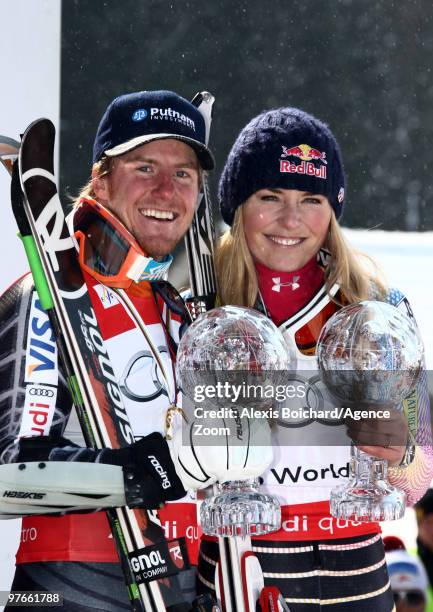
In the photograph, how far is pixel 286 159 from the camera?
92.3 inches

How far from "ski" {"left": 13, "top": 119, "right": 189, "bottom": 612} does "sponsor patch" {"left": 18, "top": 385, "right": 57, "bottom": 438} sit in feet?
0.16

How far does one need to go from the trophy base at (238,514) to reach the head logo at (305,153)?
2.74 ft

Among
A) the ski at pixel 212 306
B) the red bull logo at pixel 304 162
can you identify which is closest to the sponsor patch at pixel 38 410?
the ski at pixel 212 306

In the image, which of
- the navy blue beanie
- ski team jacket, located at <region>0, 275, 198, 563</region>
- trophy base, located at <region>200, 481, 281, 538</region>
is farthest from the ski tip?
trophy base, located at <region>200, 481, 281, 538</region>

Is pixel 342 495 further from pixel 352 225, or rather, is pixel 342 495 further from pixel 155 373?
pixel 352 225

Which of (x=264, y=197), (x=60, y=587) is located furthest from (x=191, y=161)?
(x=60, y=587)

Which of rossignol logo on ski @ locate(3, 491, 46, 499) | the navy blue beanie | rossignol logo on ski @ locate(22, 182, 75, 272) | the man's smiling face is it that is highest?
the navy blue beanie

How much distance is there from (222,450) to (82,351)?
0.44 m

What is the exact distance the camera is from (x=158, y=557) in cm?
205

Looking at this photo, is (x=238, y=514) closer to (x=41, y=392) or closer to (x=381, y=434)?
(x=381, y=434)

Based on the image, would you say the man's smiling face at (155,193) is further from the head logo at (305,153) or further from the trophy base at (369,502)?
the trophy base at (369,502)

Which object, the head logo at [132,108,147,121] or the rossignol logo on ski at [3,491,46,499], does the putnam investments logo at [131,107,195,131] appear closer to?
the head logo at [132,108,147,121]

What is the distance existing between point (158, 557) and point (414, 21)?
7.34 feet

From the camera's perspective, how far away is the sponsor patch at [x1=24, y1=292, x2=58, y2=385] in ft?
6.67
